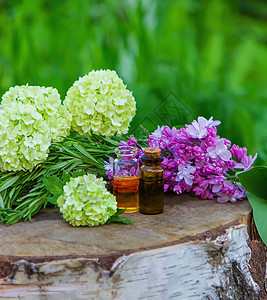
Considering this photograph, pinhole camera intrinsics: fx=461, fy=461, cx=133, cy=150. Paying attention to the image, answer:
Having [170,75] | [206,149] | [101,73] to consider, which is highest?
[101,73]

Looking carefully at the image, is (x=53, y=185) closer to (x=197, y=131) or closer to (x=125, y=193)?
(x=125, y=193)

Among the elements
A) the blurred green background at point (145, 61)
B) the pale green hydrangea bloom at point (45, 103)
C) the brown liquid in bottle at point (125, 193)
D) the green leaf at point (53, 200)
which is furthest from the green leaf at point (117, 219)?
the blurred green background at point (145, 61)

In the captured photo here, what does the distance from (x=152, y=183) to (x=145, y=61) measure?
1943 millimetres

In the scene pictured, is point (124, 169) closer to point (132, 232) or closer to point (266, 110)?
point (132, 232)

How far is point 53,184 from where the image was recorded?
164cm

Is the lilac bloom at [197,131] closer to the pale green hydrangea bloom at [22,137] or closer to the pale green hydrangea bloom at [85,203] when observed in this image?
the pale green hydrangea bloom at [85,203]

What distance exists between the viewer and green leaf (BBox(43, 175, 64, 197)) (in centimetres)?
162

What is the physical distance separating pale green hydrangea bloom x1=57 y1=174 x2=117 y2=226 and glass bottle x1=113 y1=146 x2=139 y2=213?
127mm

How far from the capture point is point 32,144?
1681 mm

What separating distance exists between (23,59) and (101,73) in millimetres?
1576

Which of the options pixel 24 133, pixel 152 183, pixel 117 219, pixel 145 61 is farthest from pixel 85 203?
pixel 145 61

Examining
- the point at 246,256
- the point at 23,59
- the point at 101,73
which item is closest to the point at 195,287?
the point at 246,256

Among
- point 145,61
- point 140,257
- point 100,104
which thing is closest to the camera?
point 140,257

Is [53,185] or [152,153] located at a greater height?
[152,153]
